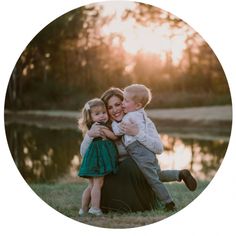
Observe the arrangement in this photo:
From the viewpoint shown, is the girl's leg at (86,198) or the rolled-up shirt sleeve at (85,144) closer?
the rolled-up shirt sleeve at (85,144)

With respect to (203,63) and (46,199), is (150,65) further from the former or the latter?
(46,199)

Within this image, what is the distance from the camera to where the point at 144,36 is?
5.88m

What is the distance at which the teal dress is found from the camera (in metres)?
5.67

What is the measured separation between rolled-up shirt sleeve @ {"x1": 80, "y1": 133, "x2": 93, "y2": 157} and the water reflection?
0.22 ft

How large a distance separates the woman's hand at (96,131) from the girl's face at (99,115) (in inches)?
1.8

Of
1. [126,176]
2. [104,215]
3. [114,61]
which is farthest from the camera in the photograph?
[114,61]

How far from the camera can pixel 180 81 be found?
6012mm

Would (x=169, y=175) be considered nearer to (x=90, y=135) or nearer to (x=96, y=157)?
(x=96, y=157)

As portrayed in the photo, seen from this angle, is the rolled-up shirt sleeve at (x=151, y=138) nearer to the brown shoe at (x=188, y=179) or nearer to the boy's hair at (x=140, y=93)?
the boy's hair at (x=140, y=93)

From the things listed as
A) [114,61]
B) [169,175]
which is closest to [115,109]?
[114,61]

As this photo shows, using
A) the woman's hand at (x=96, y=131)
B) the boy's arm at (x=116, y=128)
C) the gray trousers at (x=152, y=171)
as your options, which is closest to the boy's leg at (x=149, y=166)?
the gray trousers at (x=152, y=171)

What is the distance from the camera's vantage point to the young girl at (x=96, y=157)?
5.66 metres

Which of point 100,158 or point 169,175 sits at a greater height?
point 100,158

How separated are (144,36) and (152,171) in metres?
1.27
